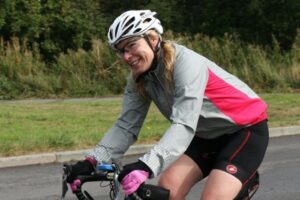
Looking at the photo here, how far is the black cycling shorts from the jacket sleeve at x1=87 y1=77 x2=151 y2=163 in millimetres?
365

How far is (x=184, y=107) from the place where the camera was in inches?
141

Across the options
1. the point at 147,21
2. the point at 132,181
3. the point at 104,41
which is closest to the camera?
the point at 132,181

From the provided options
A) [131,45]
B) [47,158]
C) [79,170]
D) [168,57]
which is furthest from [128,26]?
[47,158]

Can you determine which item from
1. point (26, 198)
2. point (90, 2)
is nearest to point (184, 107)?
point (26, 198)

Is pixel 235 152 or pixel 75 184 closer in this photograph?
pixel 75 184

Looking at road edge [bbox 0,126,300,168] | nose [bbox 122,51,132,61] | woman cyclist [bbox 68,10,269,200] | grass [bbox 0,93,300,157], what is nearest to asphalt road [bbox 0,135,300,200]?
road edge [bbox 0,126,300,168]

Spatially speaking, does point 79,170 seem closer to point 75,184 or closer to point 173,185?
point 75,184

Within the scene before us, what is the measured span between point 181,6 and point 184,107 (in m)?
36.7

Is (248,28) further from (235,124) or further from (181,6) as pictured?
(235,124)

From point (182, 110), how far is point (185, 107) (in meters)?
0.02

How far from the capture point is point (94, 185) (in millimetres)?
8180

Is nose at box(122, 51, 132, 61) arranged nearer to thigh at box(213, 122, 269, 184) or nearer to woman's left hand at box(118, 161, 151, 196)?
woman's left hand at box(118, 161, 151, 196)

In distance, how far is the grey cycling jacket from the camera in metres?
3.52

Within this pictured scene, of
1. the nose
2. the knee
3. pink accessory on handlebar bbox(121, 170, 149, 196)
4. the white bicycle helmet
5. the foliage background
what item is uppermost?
the white bicycle helmet
